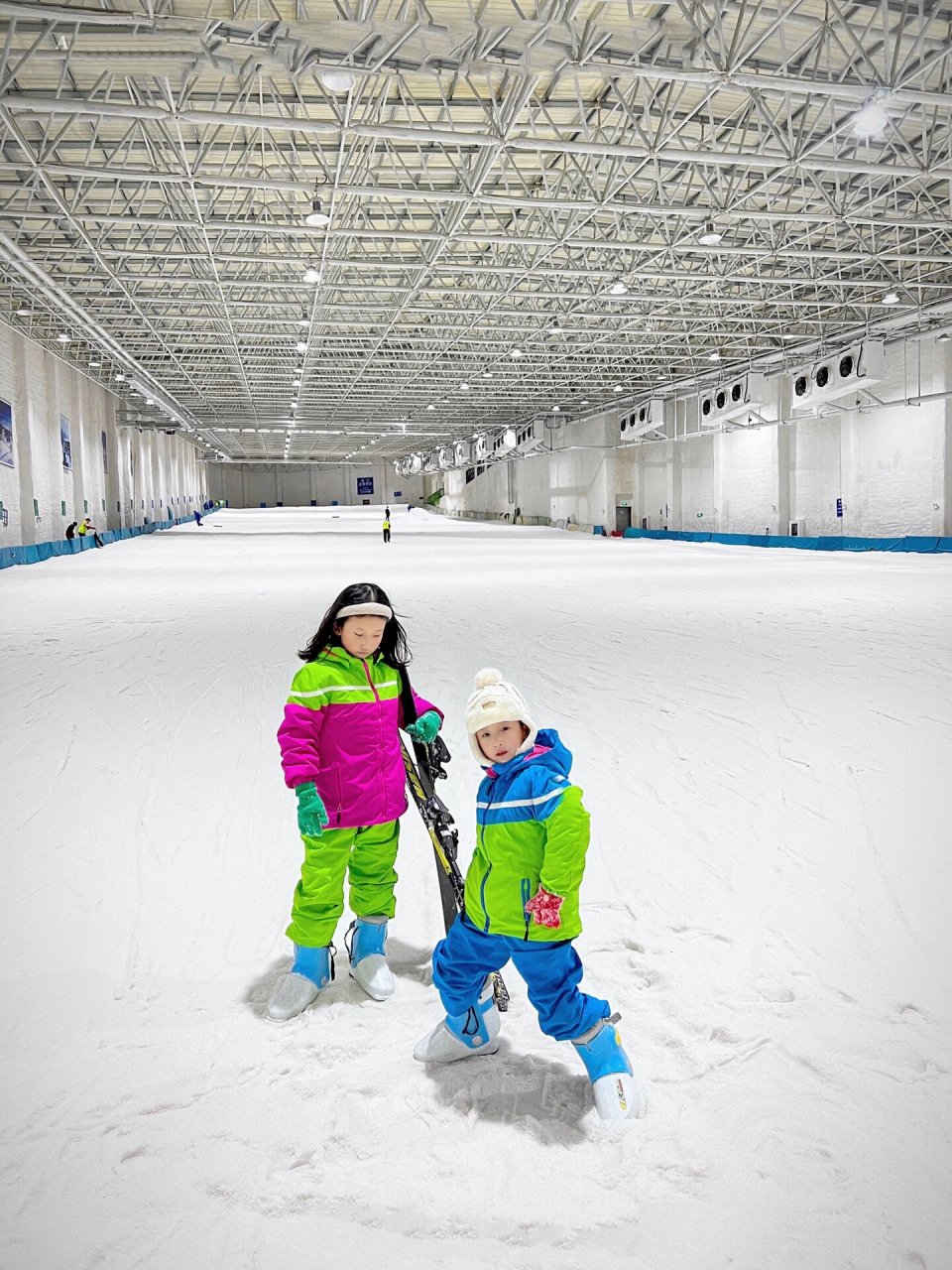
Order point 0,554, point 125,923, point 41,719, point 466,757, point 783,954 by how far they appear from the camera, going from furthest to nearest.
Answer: point 0,554
point 41,719
point 466,757
point 125,923
point 783,954

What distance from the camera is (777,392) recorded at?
1379 inches

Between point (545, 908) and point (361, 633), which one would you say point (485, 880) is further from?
point (361, 633)

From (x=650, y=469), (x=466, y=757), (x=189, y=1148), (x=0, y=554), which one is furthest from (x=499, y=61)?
(x=650, y=469)

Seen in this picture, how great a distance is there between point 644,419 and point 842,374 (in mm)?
14717

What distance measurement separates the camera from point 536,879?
272 centimetres

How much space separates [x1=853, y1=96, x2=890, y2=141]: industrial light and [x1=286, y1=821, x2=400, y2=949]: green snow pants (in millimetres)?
14046

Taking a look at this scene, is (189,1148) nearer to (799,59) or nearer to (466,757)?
(466,757)

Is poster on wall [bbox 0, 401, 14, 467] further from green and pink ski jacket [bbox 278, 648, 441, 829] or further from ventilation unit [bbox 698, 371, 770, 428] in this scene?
green and pink ski jacket [bbox 278, 648, 441, 829]

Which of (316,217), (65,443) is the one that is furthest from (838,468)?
(65,443)

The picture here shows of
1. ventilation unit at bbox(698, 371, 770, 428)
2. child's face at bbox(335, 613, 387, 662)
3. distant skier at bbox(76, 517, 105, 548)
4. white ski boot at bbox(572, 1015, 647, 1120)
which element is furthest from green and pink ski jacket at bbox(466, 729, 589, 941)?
ventilation unit at bbox(698, 371, 770, 428)

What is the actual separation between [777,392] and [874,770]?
32.1m

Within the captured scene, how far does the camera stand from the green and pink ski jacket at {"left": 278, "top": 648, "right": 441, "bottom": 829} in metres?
3.28

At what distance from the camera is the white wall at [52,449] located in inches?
1075

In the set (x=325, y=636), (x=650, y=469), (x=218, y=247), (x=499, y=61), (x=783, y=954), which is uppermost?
(x=218, y=247)
